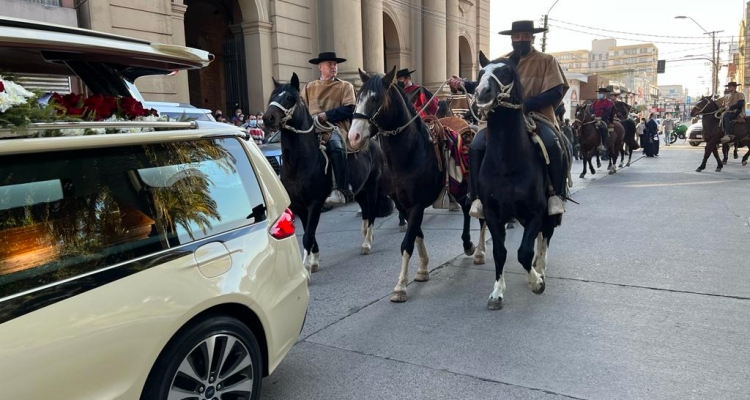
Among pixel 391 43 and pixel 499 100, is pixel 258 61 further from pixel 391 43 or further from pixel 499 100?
pixel 499 100

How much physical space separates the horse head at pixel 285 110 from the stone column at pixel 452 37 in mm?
24275

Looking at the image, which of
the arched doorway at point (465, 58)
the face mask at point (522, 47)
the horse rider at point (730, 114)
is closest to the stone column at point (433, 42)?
the arched doorway at point (465, 58)

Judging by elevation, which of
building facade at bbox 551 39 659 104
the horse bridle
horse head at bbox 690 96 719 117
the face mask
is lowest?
the horse bridle

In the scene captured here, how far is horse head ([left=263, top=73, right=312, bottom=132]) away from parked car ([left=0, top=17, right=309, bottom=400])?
2214 mm

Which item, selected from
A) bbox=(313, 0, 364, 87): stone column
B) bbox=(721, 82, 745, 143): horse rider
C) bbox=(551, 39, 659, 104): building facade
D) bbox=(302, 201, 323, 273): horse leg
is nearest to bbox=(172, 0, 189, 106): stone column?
bbox=(313, 0, 364, 87): stone column

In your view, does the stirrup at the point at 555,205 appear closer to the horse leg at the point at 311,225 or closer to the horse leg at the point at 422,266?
the horse leg at the point at 422,266

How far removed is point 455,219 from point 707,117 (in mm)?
12045

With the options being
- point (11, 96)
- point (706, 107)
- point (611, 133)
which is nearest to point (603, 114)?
point (611, 133)

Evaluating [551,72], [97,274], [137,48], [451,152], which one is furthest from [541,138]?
[97,274]

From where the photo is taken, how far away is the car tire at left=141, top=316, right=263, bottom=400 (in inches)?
102

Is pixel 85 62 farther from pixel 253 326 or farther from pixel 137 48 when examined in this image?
pixel 253 326

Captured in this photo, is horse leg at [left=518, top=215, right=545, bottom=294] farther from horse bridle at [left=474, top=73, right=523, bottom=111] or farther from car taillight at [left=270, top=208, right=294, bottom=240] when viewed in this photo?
car taillight at [left=270, top=208, right=294, bottom=240]

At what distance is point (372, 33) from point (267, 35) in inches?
219

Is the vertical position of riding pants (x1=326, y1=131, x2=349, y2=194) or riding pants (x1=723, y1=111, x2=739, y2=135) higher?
riding pants (x1=723, y1=111, x2=739, y2=135)
